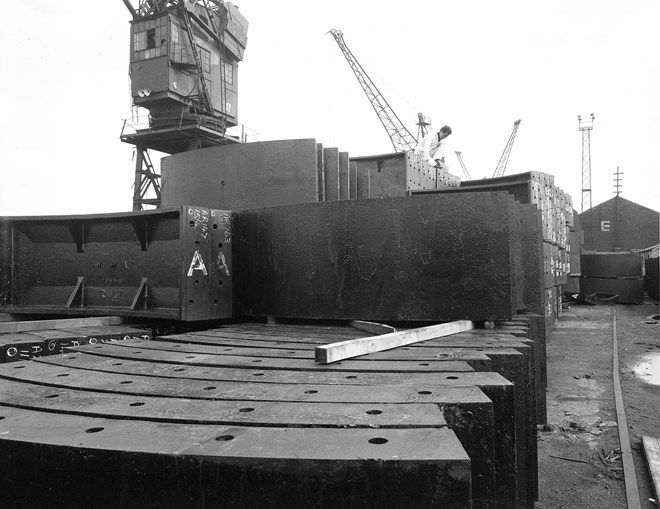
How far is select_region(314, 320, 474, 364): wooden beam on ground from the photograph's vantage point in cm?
263

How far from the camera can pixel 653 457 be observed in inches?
179

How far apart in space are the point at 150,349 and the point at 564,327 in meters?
13.2

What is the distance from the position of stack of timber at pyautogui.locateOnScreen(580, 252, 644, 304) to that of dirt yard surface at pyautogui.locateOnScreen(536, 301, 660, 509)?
10.5 metres

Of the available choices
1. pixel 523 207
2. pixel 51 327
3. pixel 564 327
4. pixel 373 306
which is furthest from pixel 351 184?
pixel 564 327

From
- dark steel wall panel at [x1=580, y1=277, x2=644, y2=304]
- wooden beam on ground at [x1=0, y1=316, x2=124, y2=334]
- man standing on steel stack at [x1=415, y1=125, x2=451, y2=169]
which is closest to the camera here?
wooden beam on ground at [x1=0, y1=316, x2=124, y2=334]

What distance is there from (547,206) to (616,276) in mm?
12954

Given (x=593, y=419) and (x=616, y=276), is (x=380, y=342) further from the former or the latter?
(x=616, y=276)

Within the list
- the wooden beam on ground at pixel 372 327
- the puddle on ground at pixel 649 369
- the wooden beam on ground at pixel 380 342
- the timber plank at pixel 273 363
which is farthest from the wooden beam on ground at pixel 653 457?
the puddle on ground at pixel 649 369

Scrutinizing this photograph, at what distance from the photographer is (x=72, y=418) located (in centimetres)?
179

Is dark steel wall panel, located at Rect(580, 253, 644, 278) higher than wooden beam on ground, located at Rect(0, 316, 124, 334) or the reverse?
higher

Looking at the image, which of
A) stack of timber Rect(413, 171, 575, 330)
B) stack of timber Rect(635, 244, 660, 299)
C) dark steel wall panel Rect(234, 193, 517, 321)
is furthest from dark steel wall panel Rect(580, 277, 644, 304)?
dark steel wall panel Rect(234, 193, 517, 321)

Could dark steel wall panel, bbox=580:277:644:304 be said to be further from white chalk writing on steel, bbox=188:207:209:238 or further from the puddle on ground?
white chalk writing on steel, bbox=188:207:209:238

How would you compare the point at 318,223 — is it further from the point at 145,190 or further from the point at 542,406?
the point at 145,190

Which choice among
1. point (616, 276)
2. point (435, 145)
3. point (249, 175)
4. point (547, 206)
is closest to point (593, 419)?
point (249, 175)
